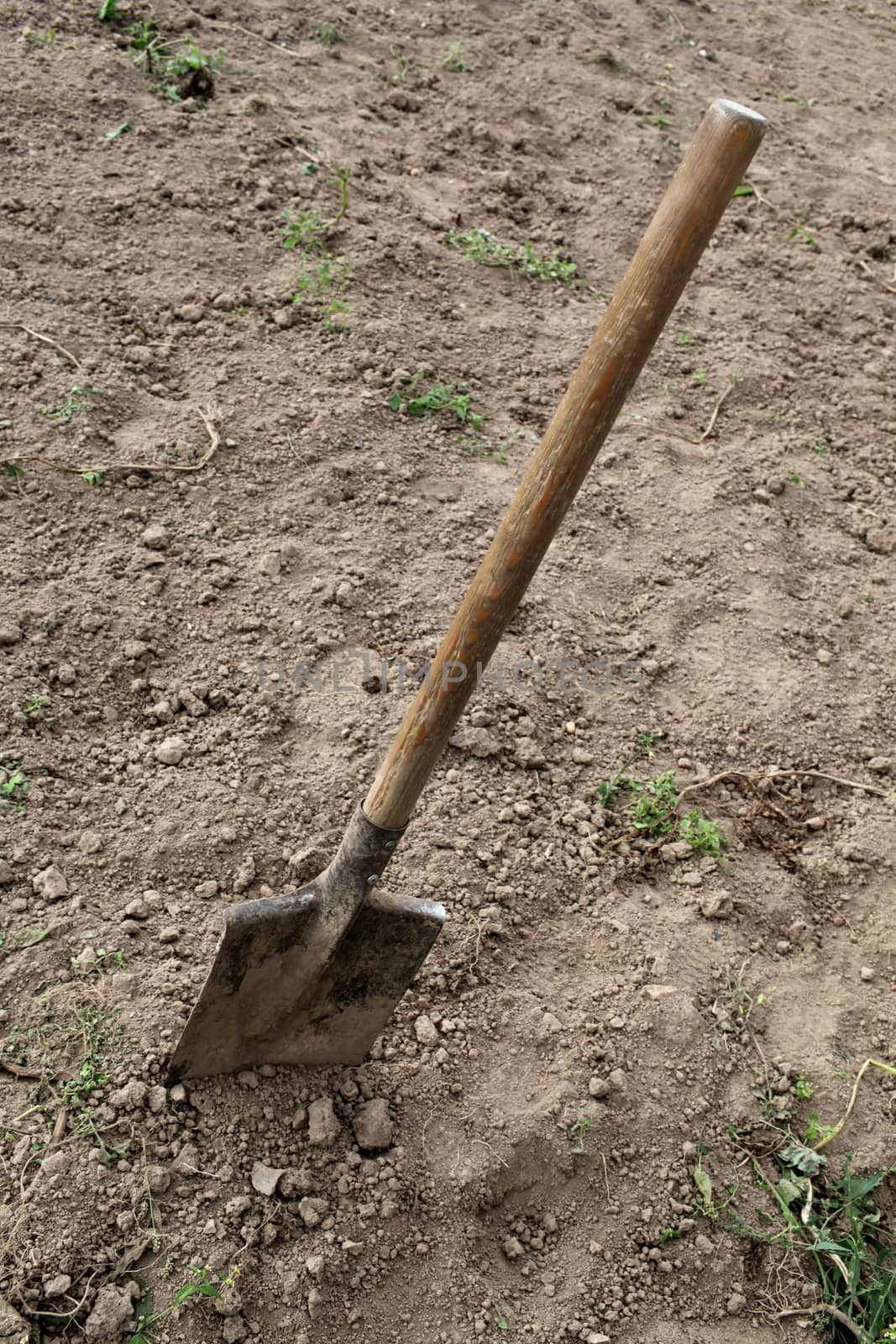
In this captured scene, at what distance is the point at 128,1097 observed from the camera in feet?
6.33

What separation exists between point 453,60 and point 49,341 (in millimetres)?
2873

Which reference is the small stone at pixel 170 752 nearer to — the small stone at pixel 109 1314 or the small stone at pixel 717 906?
the small stone at pixel 109 1314

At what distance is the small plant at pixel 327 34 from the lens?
15.9 feet

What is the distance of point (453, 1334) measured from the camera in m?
1.85

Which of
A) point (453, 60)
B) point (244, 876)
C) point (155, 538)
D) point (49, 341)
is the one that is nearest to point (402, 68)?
point (453, 60)

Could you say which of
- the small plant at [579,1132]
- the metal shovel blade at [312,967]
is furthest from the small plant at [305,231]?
the small plant at [579,1132]

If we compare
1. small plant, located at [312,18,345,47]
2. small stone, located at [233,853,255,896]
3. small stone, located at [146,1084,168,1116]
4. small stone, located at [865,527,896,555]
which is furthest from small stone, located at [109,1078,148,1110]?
small plant, located at [312,18,345,47]

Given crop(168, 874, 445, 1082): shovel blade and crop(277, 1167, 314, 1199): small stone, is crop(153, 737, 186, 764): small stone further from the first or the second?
crop(277, 1167, 314, 1199): small stone

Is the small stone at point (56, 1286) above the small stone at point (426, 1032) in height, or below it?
below

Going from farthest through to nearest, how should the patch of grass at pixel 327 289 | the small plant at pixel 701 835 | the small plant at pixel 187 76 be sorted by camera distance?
the small plant at pixel 187 76, the patch of grass at pixel 327 289, the small plant at pixel 701 835

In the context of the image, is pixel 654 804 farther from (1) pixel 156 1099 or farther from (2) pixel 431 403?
(2) pixel 431 403

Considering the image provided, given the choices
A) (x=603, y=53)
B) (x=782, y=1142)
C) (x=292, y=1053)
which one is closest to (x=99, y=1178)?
(x=292, y=1053)

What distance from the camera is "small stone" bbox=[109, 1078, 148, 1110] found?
1.93 meters

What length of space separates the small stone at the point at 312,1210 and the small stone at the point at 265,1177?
0.06 metres
